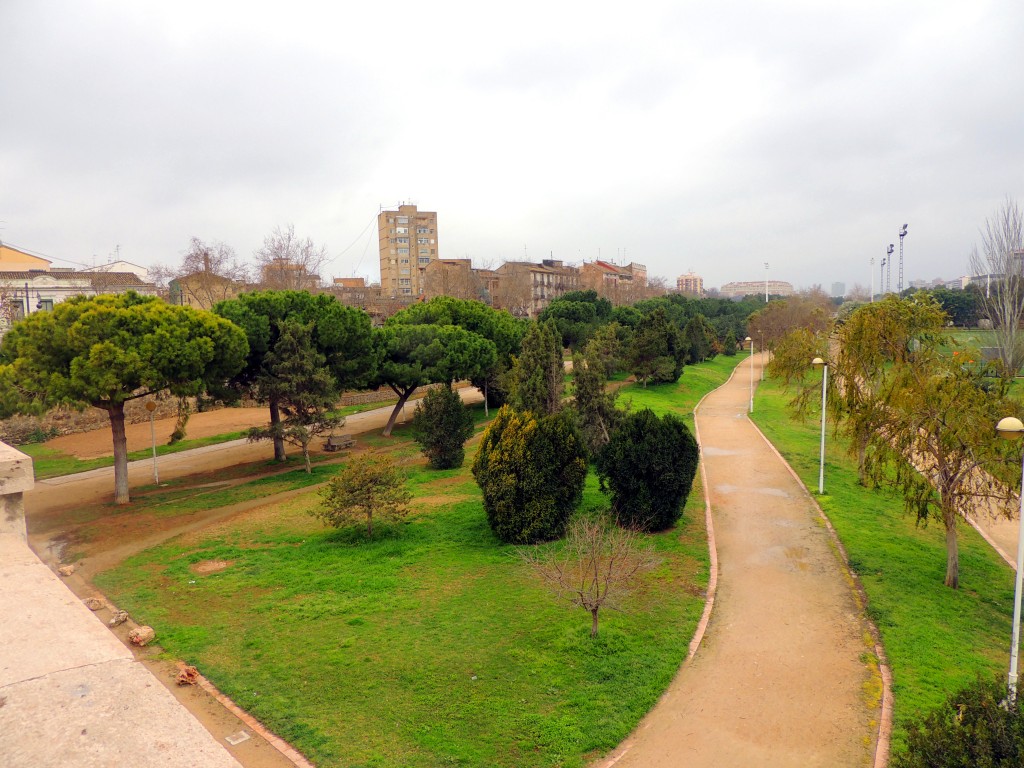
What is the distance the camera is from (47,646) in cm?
525

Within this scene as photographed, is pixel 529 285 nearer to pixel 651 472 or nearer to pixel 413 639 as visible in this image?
pixel 651 472

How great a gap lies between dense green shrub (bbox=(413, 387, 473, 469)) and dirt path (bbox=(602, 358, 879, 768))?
940 centimetres

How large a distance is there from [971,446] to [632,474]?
638 cm

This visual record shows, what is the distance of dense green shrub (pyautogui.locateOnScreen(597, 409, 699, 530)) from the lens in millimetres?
14727

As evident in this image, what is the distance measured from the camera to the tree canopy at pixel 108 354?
1691cm

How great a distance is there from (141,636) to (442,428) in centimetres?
1269

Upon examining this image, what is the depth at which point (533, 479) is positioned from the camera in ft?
46.3

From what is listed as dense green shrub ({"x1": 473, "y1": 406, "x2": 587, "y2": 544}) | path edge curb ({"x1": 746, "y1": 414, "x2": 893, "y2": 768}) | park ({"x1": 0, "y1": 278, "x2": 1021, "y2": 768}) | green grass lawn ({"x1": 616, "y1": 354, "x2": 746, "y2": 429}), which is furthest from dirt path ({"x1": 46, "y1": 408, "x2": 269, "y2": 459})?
path edge curb ({"x1": 746, "y1": 414, "x2": 893, "y2": 768})

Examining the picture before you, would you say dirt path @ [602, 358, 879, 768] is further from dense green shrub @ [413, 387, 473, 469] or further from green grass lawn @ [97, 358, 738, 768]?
dense green shrub @ [413, 387, 473, 469]

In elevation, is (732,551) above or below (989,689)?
below

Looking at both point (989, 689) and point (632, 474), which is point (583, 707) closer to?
point (989, 689)

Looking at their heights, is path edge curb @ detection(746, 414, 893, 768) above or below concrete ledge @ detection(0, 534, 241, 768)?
below

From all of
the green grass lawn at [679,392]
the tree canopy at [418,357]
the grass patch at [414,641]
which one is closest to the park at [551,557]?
the grass patch at [414,641]

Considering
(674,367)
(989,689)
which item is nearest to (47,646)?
(989,689)
